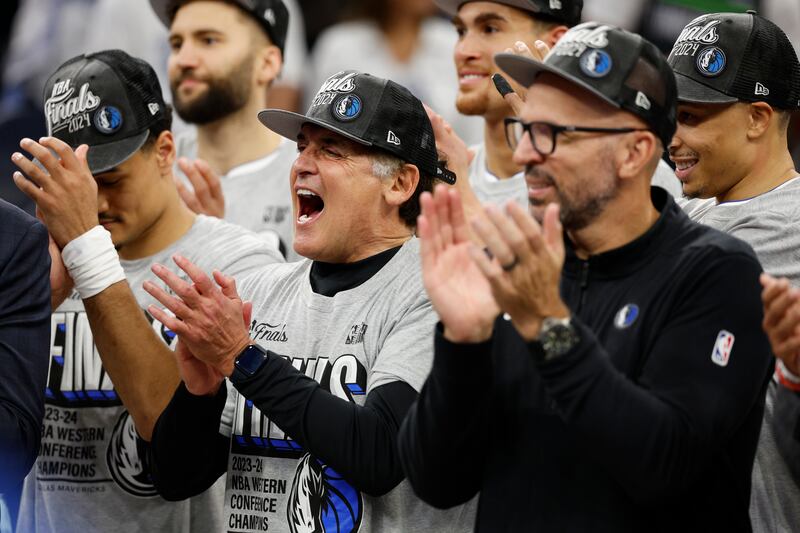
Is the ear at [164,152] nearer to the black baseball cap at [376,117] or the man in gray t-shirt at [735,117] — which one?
the black baseball cap at [376,117]

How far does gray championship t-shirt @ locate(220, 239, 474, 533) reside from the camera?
3.85 meters

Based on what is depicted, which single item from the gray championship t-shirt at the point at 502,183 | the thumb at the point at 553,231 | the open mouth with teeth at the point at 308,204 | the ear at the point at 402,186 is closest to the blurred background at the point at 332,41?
the gray championship t-shirt at the point at 502,183

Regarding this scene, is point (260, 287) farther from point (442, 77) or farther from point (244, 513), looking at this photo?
point (442, 77)

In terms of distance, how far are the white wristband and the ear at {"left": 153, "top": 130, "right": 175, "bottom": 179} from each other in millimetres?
654

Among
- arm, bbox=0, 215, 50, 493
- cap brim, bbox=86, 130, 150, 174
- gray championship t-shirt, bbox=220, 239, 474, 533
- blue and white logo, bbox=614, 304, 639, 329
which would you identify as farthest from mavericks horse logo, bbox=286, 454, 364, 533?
cap brim, bbox=86, 130, 150, 174

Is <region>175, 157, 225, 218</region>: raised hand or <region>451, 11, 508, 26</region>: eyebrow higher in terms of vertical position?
<region>451, 11, 508, 26</region>: eyebrow

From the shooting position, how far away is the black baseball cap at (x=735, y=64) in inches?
170

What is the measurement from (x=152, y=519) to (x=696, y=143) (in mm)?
2174

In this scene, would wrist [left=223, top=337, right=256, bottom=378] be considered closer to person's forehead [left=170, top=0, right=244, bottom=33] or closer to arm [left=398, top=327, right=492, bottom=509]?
arm [left=398, top=327, right=492, bottom=509]

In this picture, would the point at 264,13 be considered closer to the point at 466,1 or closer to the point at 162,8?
the point at 162,8

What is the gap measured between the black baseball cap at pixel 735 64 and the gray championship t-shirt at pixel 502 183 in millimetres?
858

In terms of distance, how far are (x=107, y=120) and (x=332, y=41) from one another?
4531 mm

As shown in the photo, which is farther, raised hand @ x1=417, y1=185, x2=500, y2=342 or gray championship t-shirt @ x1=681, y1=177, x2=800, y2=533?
gray championship t-shirt @ x1=681, y1=177, x2=800, y2=533

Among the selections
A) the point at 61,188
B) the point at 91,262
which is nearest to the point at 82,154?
the point at 61,188
